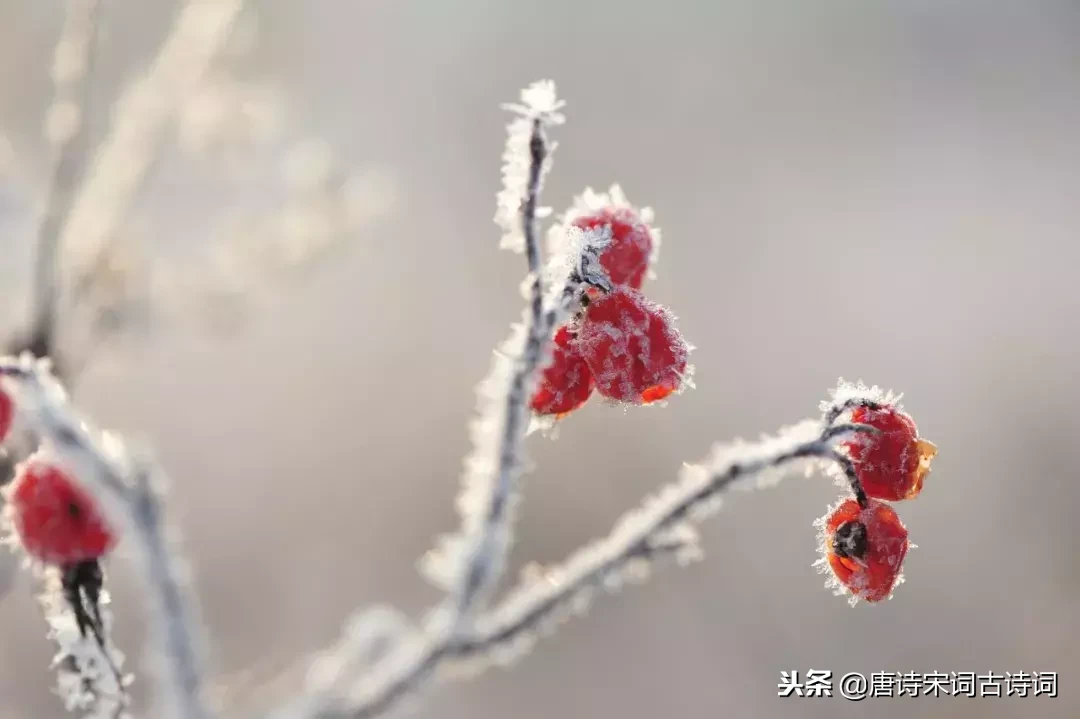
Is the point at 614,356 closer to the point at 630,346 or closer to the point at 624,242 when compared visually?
the point at 630,346

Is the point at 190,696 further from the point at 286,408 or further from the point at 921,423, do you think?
the point at 921,423

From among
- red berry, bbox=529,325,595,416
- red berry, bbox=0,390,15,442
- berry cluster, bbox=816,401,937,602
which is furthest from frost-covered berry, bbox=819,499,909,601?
red berry, bbox=0,390,15,442

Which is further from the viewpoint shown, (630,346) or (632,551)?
(630,346)

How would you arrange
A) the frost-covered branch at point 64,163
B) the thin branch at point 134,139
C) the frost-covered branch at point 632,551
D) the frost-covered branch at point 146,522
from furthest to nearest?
the thin branch at point 134,139 → the frost-covered branch at point 64,163 → the frost-covered branch at point 632,551 → the frost-covered branch at point 146,522

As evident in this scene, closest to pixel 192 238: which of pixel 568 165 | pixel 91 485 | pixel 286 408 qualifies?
pixel 286 408

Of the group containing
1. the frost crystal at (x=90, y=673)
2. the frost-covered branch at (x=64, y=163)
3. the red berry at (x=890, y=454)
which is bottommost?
the frost crystal at (x=90, y=673)

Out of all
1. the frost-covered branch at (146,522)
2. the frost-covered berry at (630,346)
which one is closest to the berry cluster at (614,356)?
the frost-covered berry at (630,346)

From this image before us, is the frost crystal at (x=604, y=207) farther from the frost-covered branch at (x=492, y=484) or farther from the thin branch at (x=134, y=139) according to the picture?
the thin branch at (x=134, y=139)

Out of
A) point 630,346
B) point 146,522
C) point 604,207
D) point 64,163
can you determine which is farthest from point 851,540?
point 64,163
